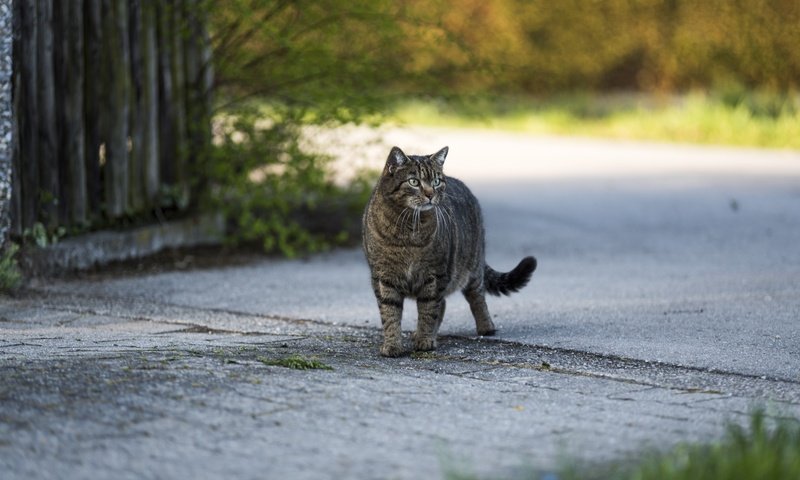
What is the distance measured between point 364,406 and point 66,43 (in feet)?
14.2

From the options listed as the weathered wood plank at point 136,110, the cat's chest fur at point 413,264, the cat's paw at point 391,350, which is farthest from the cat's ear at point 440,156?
the weathered wood plank at point 136,110

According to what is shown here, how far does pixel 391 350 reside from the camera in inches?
220

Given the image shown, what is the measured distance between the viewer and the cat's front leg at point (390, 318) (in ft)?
18.4

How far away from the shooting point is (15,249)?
23.2ft

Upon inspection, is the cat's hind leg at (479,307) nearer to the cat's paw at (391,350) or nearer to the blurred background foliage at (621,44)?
the cat's paw at (391,350)

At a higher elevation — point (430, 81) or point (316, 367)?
point (430, 81)

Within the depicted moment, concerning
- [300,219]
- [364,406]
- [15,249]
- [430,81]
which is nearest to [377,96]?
[430,81]

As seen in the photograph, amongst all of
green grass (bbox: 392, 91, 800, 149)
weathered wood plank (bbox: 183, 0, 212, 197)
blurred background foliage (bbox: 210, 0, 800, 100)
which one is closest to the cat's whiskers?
weathered wood plank (bbox: 183, 0, 212, 197)

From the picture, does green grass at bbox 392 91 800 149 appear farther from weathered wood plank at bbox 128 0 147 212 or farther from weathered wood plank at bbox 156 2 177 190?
weathered wood plank at bbox 128 0 147 212

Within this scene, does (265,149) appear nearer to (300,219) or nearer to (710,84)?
(300,219)

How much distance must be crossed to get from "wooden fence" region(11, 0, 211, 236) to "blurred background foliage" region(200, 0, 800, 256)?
0.98 ft

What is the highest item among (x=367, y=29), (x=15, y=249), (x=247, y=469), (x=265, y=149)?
(x=367, y=29)

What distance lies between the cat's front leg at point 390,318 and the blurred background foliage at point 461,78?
308cm

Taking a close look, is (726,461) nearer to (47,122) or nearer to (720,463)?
(720,463)
